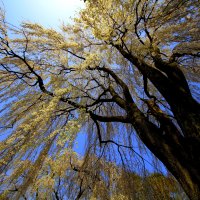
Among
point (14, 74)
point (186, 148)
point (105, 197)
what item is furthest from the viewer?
point (105, 197)

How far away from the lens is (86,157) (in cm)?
487

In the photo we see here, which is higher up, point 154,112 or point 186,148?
point 154,112

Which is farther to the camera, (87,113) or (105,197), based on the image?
(105,197)

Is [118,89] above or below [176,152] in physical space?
above

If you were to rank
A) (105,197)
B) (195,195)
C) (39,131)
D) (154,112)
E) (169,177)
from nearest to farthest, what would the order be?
(195,195), (154,112), (39,131), (169,177), (105,197)

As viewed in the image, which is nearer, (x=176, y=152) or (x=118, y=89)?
(x=176, y=152)

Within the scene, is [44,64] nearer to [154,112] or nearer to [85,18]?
[85,18]

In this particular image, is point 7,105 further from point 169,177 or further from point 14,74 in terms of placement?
point 169,177

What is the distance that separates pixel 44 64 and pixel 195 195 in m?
3.64

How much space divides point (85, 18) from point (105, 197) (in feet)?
12.3

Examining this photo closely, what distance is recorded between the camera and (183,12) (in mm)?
3783

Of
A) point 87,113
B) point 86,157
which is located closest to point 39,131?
point 87,113

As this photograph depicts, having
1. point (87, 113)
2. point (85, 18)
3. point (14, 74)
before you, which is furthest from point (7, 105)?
point (85, 18)

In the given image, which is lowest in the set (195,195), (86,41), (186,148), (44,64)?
(195,195)
